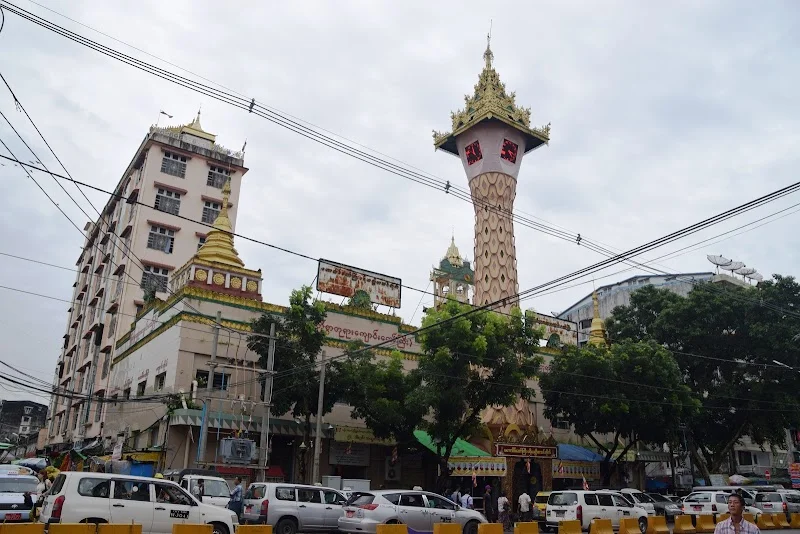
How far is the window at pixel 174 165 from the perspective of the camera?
53.8 m

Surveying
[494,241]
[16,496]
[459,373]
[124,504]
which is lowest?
[16,496]

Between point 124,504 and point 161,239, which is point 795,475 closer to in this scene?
point 124,504

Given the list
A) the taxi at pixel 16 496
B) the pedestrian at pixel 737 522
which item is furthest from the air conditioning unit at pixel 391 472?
the pedestrian at pixel 737 522

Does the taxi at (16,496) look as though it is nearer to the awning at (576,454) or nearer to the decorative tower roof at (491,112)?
the awning at (576,454)

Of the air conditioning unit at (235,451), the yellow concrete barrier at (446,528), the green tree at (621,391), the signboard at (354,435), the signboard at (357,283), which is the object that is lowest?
the yellow concrete barrier at (446,528)

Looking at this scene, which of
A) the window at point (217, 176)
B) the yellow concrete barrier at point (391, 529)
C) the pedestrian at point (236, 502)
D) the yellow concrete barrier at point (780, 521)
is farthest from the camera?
the window at point (217, 176)

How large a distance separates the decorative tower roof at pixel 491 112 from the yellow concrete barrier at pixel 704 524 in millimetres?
29818

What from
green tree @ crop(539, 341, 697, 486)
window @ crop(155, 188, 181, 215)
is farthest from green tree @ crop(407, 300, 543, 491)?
window @ crop(155, 188, 181, 215)

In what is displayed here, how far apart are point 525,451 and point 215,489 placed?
1955cm

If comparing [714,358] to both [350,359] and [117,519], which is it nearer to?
[350,359]

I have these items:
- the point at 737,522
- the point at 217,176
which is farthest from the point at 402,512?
the point at 217,176

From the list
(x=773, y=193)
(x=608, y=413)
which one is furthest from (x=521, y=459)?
(x=773, y=193)

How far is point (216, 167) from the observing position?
188 ft

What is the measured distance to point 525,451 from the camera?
36.1 metres
